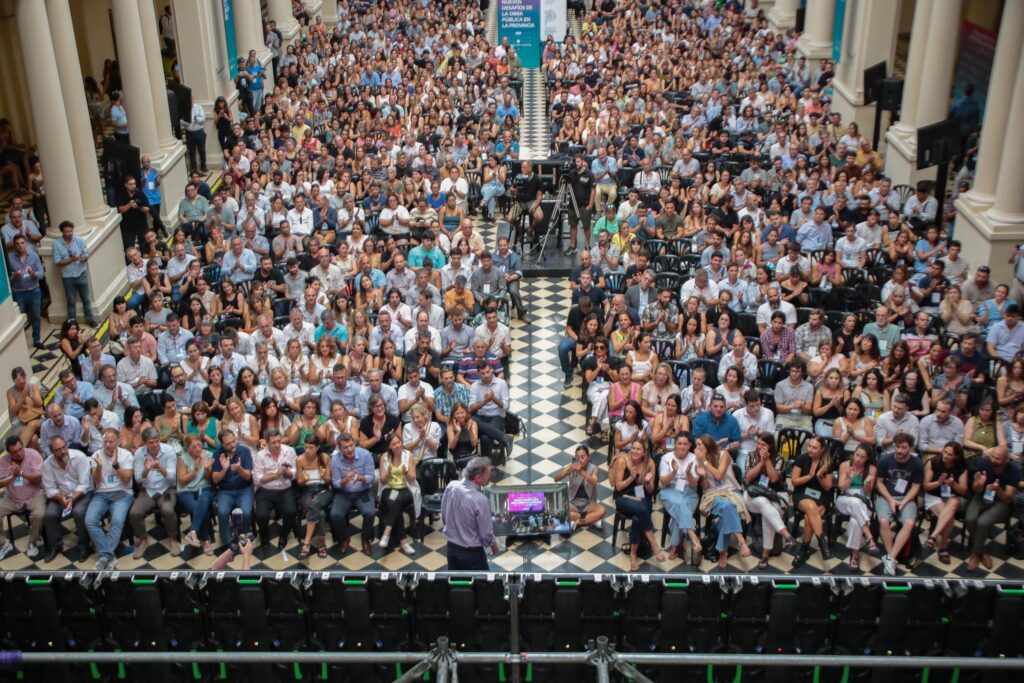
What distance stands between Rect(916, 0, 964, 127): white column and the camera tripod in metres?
5.88

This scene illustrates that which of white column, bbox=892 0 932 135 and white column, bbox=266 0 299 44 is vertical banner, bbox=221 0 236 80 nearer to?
white column, bbox=266 0 299 44

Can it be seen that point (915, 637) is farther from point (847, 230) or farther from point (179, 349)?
point (179, 349)

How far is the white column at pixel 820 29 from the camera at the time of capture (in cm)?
2436

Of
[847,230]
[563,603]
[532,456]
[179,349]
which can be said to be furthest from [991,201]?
[179,349]

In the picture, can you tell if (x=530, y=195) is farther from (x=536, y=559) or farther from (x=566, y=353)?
(x=536, y=559)

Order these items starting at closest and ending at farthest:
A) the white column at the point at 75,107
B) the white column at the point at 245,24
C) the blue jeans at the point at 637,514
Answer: the blue jeans at the point at 637,514, the white column at the point at 75,107, the white column at the point at 245,24

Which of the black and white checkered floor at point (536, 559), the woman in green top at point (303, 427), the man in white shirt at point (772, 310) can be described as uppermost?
the man in white shirt at point (772, 310)

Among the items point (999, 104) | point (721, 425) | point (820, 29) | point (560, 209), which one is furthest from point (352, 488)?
point (820, 29)

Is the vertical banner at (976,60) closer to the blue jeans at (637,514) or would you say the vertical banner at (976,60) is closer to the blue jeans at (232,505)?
the blue jeans at (637,514)

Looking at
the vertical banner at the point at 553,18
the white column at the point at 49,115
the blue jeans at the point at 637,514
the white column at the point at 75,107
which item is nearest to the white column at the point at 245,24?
the vertical banner at the point at 553,18

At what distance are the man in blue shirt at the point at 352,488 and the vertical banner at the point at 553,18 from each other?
55.8 feet

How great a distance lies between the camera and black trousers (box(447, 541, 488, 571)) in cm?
912

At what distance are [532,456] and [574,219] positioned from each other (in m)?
6.48

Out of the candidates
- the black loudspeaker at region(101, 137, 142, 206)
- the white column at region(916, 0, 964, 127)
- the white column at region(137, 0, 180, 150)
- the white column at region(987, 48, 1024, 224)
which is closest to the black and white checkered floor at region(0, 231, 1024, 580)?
the white column at region(987, 48, 1024, 224)
